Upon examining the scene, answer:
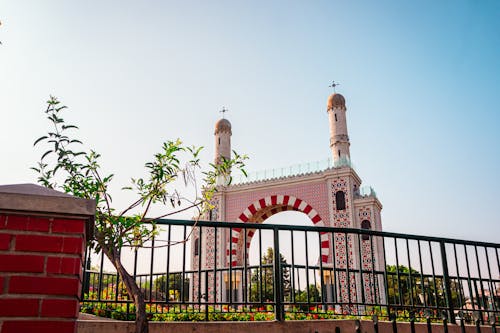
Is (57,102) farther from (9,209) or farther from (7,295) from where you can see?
(7,295)

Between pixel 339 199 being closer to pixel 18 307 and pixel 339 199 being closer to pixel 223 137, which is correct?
pixel 223 137

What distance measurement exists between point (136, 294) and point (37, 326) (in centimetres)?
104

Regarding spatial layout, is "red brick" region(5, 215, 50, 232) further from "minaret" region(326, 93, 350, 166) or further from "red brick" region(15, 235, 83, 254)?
"minaret" region(326, 93, 350, 166)

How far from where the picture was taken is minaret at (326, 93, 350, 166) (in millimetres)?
16078

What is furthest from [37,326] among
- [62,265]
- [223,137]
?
[223,137]

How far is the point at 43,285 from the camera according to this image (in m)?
1.32

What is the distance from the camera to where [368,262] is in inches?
547

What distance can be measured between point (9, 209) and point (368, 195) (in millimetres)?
14396

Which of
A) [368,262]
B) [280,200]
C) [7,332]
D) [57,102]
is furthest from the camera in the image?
[280,200]

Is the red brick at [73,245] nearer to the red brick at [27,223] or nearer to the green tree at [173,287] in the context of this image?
the red brick at [27,223]

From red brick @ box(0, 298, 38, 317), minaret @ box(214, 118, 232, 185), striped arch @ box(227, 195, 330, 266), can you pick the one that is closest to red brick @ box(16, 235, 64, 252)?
red brick @ box(0, 298, 38, 317)

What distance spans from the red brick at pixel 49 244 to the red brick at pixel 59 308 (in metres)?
0.16

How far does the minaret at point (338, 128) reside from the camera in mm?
16078

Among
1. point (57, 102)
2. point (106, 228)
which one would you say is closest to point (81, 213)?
point (106, 228)
